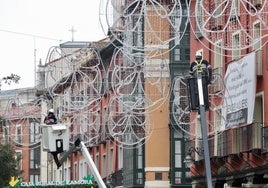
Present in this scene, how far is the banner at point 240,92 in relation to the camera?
57.6m

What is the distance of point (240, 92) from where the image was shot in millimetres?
58750

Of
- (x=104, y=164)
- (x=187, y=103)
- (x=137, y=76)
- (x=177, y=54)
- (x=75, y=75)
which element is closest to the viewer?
(x=137, y=76)

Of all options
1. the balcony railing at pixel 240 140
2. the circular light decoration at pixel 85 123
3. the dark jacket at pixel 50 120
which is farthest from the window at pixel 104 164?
the dark jacket at pixel 50 120

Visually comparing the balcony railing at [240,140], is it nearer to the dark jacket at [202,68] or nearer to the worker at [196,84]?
the dark jacket at [202,68]

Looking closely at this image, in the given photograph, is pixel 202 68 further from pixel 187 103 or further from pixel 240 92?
pixel 240 92

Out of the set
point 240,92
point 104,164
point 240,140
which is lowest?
point 104,164

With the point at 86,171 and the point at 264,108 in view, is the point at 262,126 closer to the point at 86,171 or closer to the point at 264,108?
the point at 264,108

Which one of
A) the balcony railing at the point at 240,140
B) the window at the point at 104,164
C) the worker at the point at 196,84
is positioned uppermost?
the worker at the point at 196,84

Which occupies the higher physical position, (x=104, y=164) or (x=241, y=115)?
(x=241, y=115)

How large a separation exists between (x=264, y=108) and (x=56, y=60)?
8701 mm

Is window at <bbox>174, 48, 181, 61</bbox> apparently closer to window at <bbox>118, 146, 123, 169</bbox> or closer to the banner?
window at <bbox>118, 146, 123, 169</bbox>

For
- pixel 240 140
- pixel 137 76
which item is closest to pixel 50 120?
pixel 137 76

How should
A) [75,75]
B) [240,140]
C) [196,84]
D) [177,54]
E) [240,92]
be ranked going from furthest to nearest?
[177,54] < [240,92] < [240,140] < [75,75] < [196,84]

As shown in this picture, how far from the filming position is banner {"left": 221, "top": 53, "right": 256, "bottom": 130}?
5756 centimetres
